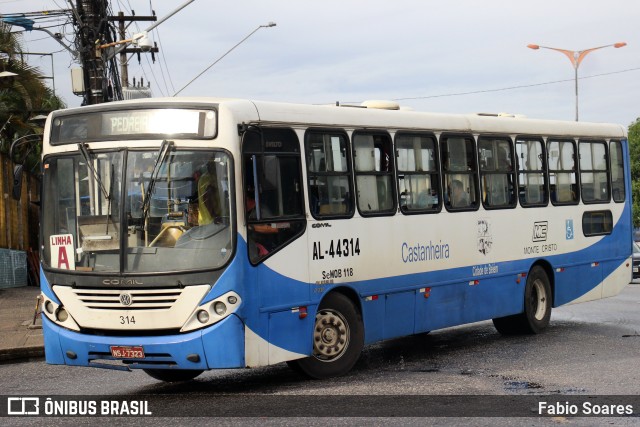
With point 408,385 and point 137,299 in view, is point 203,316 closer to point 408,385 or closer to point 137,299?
point 137,299

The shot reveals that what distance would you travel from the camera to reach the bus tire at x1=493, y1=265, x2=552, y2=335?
16.1 m

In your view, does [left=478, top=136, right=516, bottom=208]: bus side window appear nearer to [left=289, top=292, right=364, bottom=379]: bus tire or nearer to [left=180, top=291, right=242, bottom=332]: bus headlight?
[left=289, top=292, right=364, bottom=379]: bus tire

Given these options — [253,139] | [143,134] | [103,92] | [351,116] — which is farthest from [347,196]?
[103,92]

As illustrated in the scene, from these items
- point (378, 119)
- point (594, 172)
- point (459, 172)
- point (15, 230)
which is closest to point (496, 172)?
point (459, 172)

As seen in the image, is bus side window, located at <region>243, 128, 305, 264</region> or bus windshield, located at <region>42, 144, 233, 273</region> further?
bus side window, located at <region>243, 128, 305, 264</region>

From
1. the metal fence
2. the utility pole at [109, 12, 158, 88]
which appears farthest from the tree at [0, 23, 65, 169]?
the utility pole at [109, 12, 158, 88]

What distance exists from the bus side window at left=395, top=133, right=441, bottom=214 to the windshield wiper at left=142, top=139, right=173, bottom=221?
3.47m

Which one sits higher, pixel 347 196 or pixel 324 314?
pixel 347 196

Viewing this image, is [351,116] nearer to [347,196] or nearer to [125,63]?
[347,196]

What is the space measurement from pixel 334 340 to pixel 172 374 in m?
1.78

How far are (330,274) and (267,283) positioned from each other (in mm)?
1141

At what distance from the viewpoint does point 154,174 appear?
35.5 ft

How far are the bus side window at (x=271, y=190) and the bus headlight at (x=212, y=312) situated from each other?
51 cm

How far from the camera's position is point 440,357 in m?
14.0
